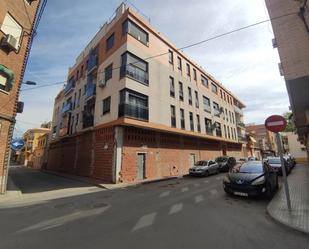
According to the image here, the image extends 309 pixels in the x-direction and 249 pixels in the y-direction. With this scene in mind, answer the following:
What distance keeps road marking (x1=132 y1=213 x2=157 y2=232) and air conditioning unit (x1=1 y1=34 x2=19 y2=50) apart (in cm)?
1269

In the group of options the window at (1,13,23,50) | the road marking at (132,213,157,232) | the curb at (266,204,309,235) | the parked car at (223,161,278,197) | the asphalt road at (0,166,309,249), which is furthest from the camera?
the window at (1,13,23,50)

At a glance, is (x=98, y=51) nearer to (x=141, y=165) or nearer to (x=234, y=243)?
(x=141, y=165)

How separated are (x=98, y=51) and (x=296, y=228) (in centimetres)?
2341

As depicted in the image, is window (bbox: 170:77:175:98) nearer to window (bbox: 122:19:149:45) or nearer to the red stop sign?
window (bbox: 122:19:149:45)

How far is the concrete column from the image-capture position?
15326 mm

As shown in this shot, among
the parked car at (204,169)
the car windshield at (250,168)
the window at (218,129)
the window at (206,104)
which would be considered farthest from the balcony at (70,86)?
the car windshield at (250,168)

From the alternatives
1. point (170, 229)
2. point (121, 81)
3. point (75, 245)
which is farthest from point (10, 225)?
point (121, 81)

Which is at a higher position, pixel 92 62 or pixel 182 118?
pixel 92 62

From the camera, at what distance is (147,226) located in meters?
5.46

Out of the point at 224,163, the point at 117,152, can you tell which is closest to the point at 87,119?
the point at 117,152

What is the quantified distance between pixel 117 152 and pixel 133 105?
4.18 meters

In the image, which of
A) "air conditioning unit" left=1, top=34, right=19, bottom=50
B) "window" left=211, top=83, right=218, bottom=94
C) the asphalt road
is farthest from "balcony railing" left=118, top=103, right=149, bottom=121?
"window" left=211, top=83, right=218, bottom=94

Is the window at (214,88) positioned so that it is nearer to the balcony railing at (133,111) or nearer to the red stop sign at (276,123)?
the balcony railing at (133,111)

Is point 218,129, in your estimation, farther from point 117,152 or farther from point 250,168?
point 250,168
